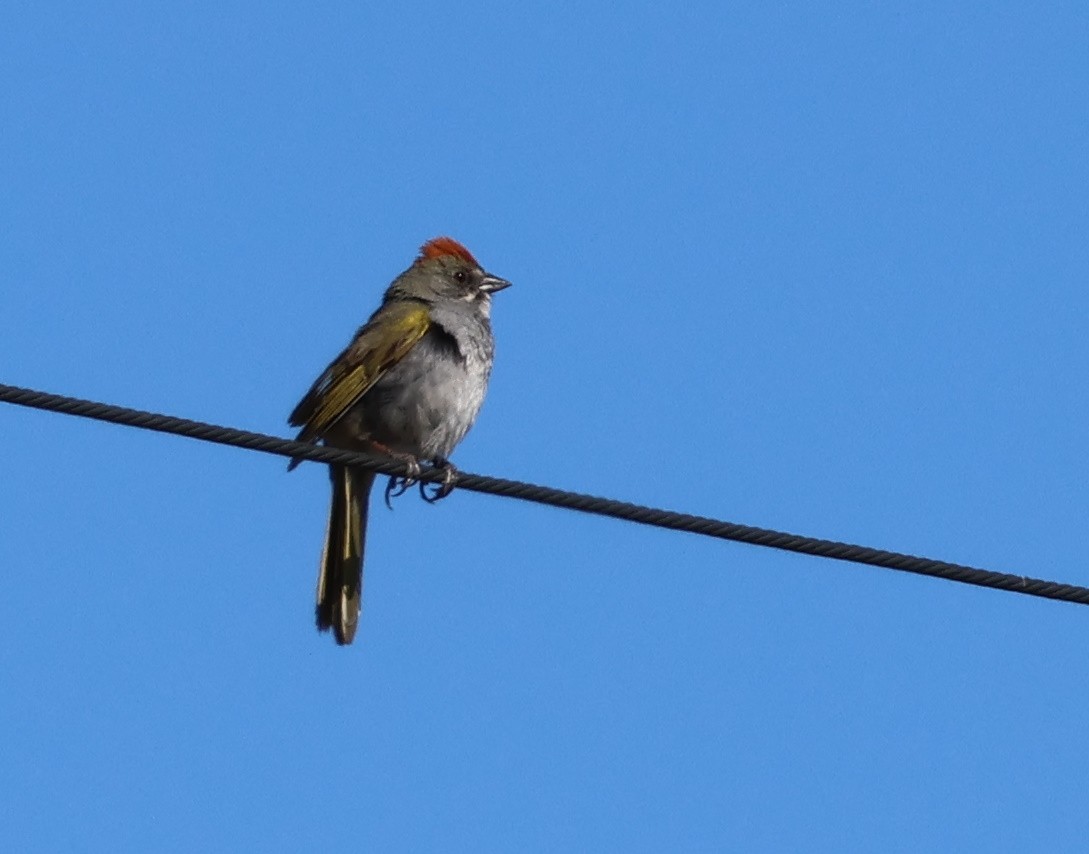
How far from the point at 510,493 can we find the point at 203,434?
46.9 inches

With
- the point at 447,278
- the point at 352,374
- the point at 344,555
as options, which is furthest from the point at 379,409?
the point at 447,278

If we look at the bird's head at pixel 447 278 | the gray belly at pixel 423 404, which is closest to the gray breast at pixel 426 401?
the gray belly at pixel 423 404

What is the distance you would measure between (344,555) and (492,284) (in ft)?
6.65

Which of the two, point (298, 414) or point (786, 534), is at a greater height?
point (298, 414)

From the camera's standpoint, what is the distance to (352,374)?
1009 cm

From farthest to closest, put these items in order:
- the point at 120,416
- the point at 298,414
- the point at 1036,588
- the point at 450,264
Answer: the point at 450,264 → the point at 298,414 → the point at 1036,588 → the point at 120,416

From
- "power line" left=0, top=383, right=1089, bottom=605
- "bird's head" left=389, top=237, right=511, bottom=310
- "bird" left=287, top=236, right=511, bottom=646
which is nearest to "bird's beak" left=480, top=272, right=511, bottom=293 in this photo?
"bird's head" left=389, top=237, right=511, bottom=310

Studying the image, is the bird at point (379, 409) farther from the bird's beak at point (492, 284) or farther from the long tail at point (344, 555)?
the bird's beak at point (492, 284)

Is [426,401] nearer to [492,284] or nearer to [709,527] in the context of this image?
[492,284]

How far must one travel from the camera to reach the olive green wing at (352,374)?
1002cm

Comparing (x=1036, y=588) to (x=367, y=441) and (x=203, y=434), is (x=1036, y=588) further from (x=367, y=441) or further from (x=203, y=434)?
(x=367, y=441)

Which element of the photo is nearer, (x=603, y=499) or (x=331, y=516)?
(x=603, y=499)

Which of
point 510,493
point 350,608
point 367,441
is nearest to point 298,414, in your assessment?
point 367,441

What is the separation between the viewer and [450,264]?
11391 millimetres
